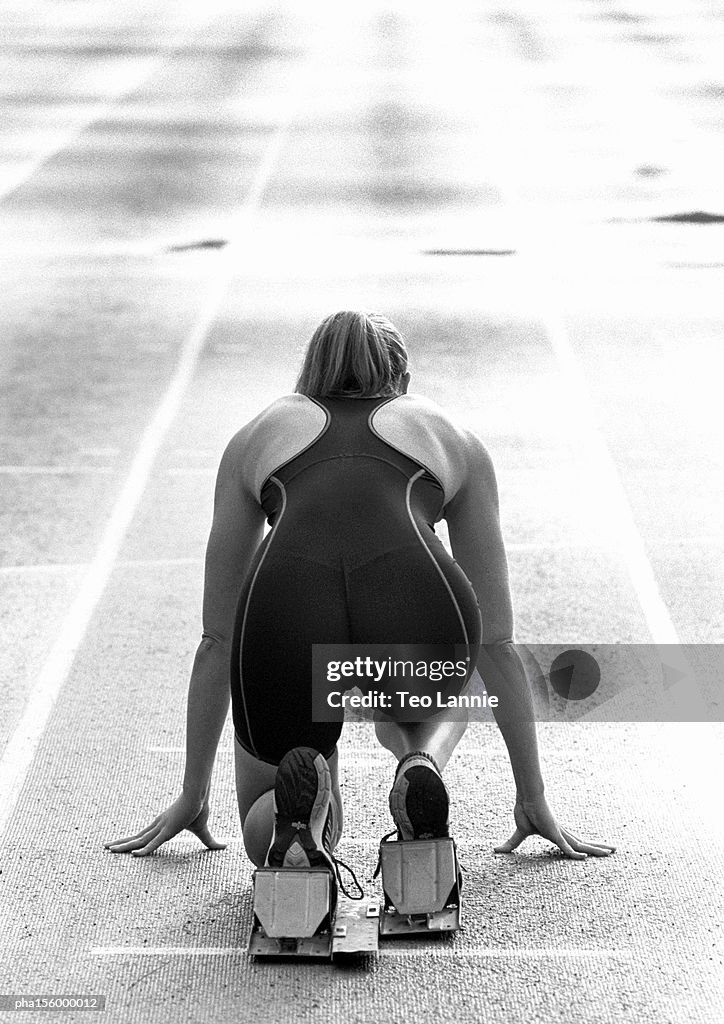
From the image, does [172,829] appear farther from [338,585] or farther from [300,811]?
[338,585]

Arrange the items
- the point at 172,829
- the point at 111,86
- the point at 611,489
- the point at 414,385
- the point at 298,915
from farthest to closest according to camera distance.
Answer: the point at 111,86, the point at 414,385, the point at 611,489, the point at 172,829, the point at 298,915

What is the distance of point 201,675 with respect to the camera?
300cm

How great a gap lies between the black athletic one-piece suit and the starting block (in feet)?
0.83

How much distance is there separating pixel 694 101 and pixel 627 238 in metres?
3.99

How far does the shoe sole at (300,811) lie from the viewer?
254cm

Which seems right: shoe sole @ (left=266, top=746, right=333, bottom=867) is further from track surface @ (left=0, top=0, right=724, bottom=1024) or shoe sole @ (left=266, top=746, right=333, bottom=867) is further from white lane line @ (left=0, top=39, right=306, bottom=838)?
white lane line @ (left=0, top=39, right=306, bottom=838)

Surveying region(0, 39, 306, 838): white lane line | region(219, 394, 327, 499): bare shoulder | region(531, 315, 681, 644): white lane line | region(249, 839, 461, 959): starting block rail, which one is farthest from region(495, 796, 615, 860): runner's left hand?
region(531, 315, 681, 644): white lane line

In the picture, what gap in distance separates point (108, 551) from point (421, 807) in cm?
364

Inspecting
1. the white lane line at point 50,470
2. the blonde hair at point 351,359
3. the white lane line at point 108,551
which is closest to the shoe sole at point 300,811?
the blonde hair at point 351,359

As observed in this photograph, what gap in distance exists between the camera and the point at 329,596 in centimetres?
265

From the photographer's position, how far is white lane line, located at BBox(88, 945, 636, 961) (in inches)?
103

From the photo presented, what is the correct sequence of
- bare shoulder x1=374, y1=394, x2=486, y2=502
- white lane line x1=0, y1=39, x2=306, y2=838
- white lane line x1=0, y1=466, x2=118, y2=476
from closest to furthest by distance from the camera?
bare shoulder x1=374, y1=394, x2=486, y2=502
white lane line x1=0, y1=39, x2=306, y2=838
white lane line x1=0, y1=466, x2=118, y2=476

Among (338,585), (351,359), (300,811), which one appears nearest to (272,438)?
(351,359)

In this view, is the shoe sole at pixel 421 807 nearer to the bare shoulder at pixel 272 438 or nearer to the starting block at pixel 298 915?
the starting block at pixel 298 915
